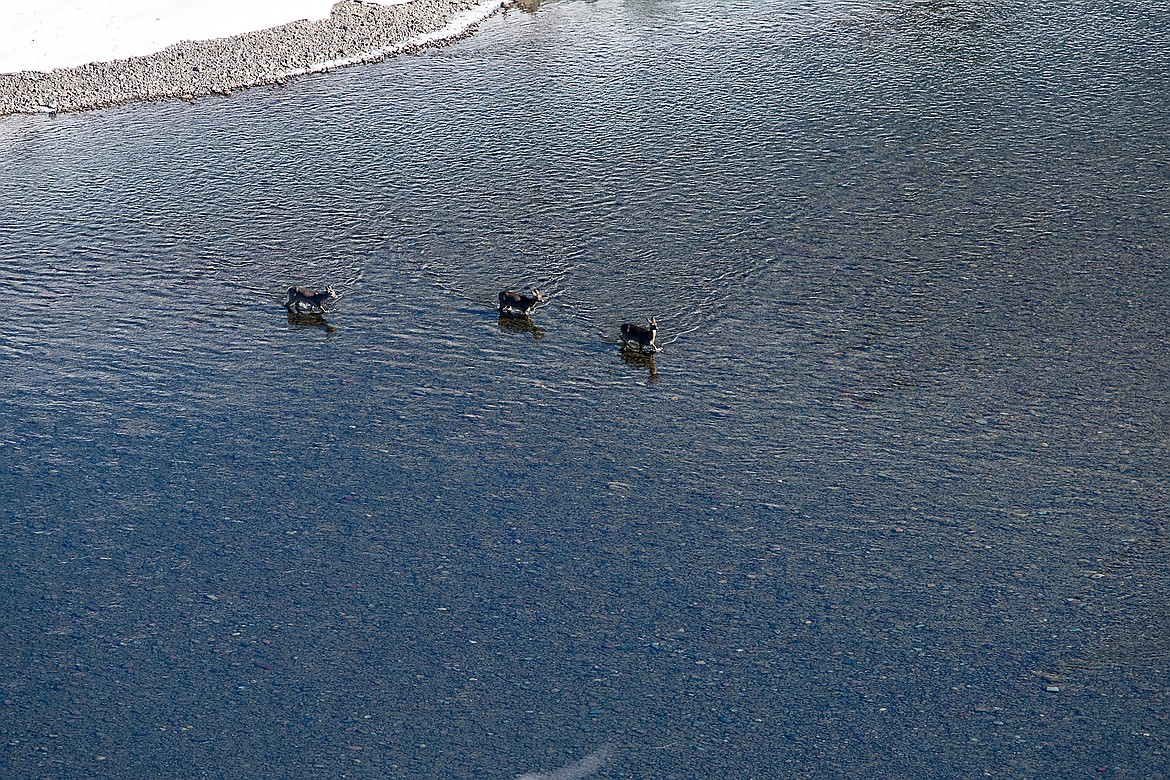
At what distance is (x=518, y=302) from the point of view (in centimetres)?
1461

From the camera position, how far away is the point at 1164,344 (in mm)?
13523

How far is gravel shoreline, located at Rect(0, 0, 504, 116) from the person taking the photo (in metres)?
22.6

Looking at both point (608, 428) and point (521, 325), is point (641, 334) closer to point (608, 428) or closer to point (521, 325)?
point (608, 428)

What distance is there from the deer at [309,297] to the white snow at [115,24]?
39.3 ft

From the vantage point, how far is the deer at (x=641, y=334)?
13.8 m

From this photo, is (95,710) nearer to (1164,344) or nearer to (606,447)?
(606,447)

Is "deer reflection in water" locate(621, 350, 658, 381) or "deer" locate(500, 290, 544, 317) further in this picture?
"deer" locate(500, 290, 544, 317)

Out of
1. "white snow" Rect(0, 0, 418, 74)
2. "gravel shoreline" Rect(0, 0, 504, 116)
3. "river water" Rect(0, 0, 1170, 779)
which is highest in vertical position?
"white snow" Rect(0, 0, 418, 74)

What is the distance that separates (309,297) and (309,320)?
362 millimetres

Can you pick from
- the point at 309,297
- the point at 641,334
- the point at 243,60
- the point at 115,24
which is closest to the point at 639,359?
the point at 641,334

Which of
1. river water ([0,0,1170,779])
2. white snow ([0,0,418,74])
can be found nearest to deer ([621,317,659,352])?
river water ([0,0,1170,779])

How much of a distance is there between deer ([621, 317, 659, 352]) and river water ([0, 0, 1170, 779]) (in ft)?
0.92

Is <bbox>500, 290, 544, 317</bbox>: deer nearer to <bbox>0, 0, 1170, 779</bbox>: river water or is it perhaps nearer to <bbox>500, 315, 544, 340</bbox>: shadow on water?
<bbox>500, 315, 544, 340</bbox>: shadow on water

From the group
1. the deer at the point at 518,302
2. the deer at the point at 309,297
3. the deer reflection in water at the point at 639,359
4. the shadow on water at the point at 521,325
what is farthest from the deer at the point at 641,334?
the deer at the point at 309,297
